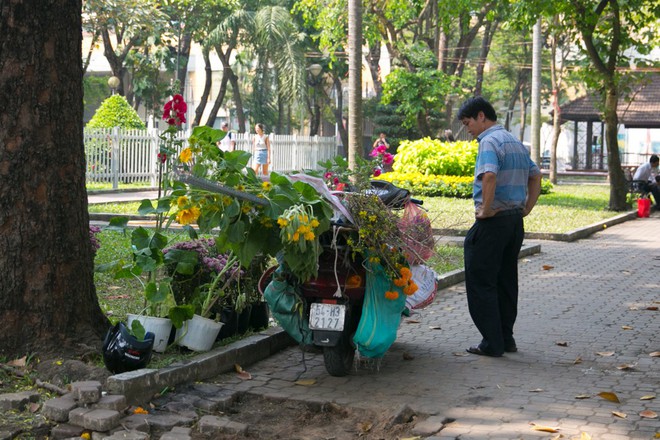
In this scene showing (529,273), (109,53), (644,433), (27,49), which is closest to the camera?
(644,433)

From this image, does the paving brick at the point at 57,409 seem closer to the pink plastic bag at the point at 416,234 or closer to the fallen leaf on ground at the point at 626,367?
the pink plastic bag at the point at 416,234

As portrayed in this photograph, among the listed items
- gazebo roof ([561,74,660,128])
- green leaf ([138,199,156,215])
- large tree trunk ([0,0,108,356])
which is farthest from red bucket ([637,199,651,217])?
large tree trunk ([0,0,108,356])

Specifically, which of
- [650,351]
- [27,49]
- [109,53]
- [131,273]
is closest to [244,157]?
[131,273]

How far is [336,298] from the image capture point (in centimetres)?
665

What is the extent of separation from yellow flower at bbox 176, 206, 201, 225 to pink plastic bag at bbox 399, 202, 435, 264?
1471 millimetres

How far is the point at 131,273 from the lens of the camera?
21.4ft

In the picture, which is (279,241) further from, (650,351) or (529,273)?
(529,273)

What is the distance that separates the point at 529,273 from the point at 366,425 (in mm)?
7280

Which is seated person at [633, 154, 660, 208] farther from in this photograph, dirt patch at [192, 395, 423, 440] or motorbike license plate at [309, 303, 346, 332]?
dirt patch at [192, 395, 423, 440]

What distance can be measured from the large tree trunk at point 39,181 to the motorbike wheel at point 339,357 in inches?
64.9

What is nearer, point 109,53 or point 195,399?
point 195,399

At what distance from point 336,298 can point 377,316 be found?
33cm

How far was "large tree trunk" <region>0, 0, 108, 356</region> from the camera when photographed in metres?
6.24

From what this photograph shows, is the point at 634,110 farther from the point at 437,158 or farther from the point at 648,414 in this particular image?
the point at 648,414
